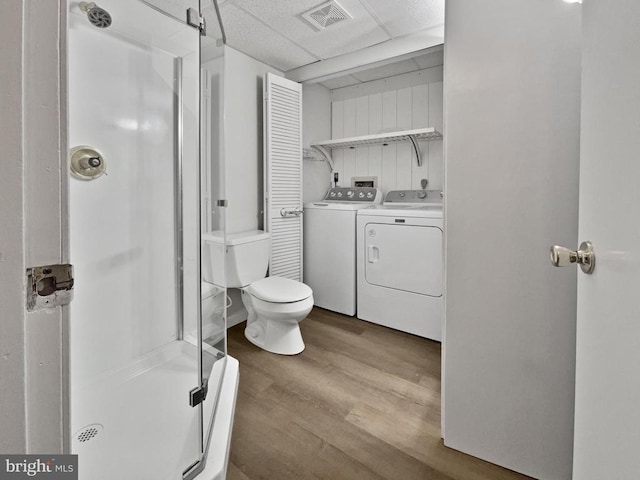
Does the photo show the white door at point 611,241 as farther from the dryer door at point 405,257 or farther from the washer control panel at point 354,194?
the washer control panel at point 354,194

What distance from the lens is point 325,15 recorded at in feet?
6.66

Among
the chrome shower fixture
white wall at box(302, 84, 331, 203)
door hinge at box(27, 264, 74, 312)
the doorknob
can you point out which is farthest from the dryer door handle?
door hinge at box(27, 264, 74, 312)

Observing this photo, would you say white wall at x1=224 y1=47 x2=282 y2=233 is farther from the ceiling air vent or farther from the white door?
the white door

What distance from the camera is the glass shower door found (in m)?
1.29

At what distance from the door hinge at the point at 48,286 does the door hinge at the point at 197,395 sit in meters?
0.96

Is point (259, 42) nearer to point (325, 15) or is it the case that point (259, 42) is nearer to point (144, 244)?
point (325, 15)

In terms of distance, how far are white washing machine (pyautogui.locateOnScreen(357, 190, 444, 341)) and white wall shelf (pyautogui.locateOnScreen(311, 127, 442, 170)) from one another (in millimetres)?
484

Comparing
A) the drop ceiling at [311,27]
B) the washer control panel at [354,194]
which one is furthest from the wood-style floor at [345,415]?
the drop ceiling at [311,27]

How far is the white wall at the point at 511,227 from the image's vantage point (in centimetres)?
111

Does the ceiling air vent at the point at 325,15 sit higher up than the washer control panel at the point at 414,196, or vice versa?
the ceiling air vent at the point at 325,15

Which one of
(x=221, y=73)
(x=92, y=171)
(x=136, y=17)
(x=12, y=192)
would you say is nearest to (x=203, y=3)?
(x=136, y=17)

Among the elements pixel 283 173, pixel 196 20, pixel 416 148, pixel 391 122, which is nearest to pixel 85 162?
pixel 196 20

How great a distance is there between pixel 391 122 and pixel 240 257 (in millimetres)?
1924

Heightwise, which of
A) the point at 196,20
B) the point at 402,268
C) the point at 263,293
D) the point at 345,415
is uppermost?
the point at 196,20
